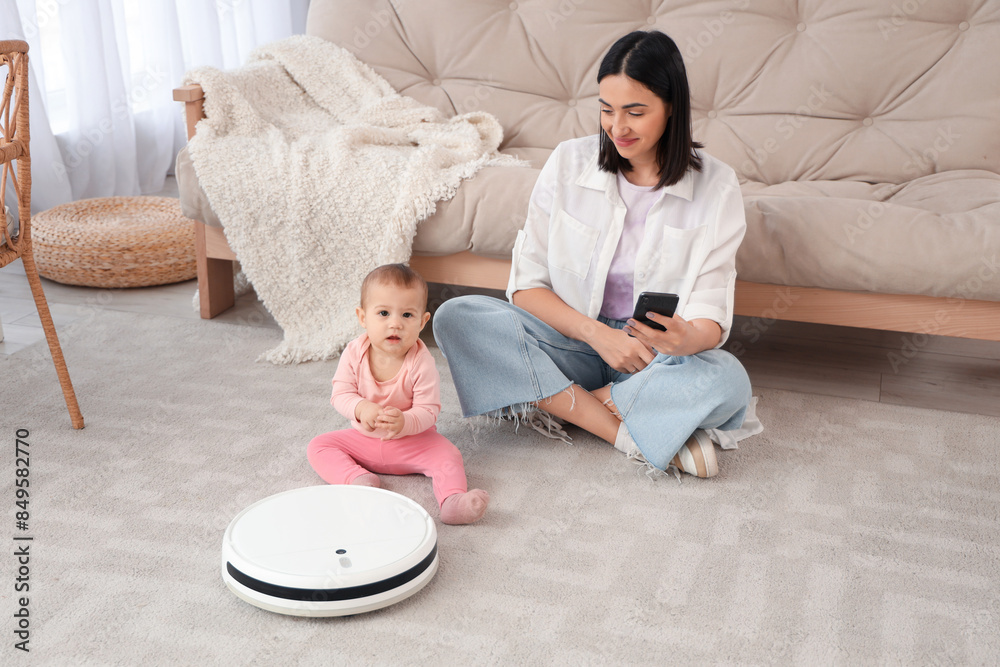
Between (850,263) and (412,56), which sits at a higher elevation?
(412,56)

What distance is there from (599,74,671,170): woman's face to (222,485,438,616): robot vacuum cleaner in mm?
657

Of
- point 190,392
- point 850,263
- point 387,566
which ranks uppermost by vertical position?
point 850,263

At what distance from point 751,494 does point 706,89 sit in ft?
3.97

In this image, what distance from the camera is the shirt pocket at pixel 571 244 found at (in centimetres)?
150

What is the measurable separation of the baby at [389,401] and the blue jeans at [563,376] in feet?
0.39

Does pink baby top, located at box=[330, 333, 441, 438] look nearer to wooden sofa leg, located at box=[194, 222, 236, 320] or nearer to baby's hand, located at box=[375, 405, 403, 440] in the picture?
baby's hand, located at box=[375, 405, 403, 440]

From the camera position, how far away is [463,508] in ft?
4.13

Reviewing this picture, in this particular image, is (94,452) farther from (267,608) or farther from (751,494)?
(751,494)

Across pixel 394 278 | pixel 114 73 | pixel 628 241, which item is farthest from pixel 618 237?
pixel 114 73

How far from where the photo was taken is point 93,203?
98.9 inches

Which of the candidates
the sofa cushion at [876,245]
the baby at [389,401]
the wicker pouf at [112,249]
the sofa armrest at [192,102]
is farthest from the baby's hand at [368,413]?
the wicker pouf at [112,249]

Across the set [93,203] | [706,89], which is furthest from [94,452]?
[706,89]

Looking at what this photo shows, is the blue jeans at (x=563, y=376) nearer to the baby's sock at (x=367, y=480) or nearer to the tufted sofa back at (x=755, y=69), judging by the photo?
the baby's sock at (x=367, y=480)

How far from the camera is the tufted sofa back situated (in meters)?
2.05
